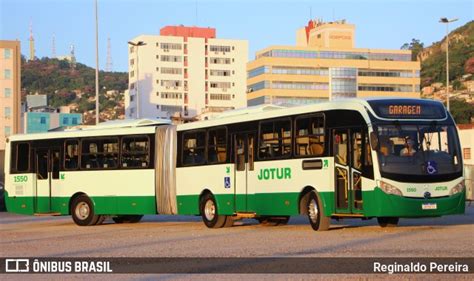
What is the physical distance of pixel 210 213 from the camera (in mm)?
29172

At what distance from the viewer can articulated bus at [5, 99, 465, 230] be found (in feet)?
77.4

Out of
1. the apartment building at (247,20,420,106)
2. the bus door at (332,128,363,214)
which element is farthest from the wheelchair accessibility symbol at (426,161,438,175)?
the apartment building at (247,20,420,106)

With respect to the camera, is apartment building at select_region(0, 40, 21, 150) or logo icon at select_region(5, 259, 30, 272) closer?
logo icon at select_region(5, 259, 30, 272)

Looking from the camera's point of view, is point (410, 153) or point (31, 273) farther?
point (410, 153)

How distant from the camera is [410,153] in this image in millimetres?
23641

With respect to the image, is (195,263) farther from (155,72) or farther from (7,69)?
(155,72)

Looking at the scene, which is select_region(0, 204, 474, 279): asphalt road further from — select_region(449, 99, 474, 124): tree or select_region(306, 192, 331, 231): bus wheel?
select_region(449, 99, 474, 124): tree

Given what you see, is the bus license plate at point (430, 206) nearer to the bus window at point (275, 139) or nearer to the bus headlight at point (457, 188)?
the bus headlight at point (457, 188)

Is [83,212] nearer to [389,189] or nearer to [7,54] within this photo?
[389,189]

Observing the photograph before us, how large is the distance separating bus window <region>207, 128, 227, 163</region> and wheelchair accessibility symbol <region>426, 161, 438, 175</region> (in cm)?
703

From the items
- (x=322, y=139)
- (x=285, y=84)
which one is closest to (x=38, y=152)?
(x=322, y=139)

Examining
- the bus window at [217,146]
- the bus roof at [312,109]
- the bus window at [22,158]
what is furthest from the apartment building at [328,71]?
the bus roof at [312,109]

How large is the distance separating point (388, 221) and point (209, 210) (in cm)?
558

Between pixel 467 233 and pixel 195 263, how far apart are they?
8.90 meters
